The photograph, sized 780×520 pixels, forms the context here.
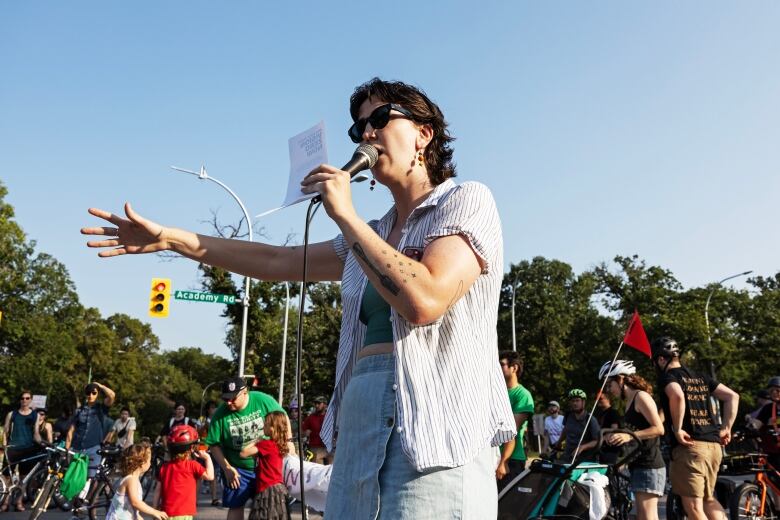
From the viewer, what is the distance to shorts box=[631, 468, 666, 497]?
6.93 meters

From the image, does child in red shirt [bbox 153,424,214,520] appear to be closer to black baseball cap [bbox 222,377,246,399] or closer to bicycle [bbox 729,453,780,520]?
black baseball cap [bbox 222,377,246,399]

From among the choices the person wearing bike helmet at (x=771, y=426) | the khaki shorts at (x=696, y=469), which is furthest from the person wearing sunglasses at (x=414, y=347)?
the person wearing bike helmet at (x=771, y=426)

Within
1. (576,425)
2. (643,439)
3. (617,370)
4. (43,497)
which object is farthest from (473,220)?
(43,497)

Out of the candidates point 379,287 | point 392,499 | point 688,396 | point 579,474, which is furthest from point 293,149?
point 688,396

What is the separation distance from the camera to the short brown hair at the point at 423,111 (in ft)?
7.07

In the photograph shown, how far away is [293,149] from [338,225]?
0.49m

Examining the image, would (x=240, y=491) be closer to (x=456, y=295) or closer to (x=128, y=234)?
(x=128, y=234)

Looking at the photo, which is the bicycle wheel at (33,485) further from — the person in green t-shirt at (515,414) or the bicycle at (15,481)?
the person in green t-shirt at (515,414)

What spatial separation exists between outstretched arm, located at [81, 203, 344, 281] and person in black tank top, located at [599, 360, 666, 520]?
4.79 meters

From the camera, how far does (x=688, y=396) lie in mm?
7066

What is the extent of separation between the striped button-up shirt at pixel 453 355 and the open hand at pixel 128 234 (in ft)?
2.46

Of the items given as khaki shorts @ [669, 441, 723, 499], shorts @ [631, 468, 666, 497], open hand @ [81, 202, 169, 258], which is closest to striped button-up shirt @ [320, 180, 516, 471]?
open hand @ [81, 202, 169, 258]

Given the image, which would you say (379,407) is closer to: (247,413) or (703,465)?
(703,465)

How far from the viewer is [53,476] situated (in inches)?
454
